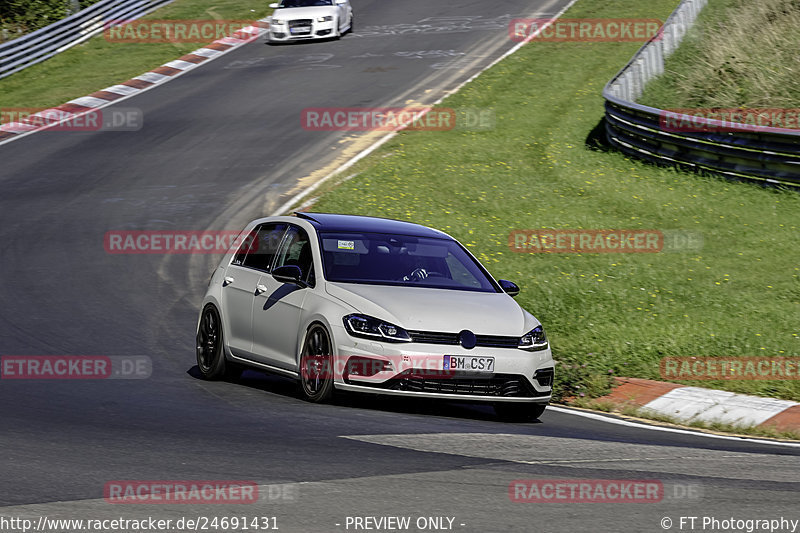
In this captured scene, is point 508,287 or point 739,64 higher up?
point 508,287

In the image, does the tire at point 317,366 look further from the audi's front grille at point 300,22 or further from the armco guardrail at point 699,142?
the audi's front grille at point 300,22

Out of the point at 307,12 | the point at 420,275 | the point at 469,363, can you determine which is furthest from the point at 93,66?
the point at 469,363

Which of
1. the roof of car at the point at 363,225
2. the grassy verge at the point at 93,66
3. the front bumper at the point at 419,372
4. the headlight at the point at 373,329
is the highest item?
the roof of car at the point at 363,225

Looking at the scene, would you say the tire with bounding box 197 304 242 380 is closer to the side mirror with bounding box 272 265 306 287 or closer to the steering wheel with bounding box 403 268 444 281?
the side mirror with bounding box 272 265 306 287

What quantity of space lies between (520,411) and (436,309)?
1.15 meters

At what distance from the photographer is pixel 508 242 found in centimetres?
1812

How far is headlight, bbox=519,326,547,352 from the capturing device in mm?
9836

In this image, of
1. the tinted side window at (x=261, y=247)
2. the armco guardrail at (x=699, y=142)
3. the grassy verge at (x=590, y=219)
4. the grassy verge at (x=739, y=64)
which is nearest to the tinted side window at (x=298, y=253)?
the tinted side window at (x=261, y=247)

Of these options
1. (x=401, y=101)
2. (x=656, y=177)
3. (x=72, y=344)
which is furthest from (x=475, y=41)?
(x=72, y=344)

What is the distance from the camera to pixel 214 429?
28.4ft

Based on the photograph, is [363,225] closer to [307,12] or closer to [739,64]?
[739,64]

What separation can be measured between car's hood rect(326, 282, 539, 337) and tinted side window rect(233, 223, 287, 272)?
4.36 ft

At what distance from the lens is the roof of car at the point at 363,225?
10984mm

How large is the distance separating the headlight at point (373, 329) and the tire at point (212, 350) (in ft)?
6.88
